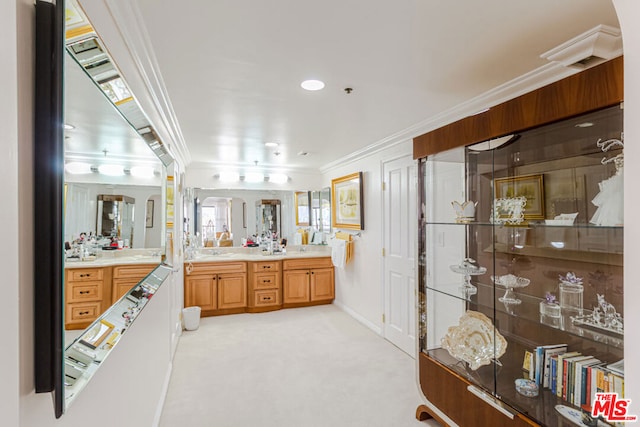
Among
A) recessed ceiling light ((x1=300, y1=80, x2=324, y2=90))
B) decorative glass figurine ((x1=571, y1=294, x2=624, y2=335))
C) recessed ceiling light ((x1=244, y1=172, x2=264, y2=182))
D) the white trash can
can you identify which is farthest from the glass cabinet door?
recessed ceiling light ((x1=244, y1=172, x2=264, y2=182))

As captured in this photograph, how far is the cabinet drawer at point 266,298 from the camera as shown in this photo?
4.91m

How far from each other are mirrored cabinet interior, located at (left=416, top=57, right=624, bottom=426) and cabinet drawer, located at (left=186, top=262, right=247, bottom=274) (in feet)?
10.2

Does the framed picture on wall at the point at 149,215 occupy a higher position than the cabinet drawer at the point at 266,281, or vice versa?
the framed picture on wall at the point at 149,215

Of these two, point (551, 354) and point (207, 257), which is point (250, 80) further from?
point (207, 257)

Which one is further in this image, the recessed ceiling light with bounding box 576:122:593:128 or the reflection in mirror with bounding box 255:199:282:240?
the reflection in mirror with bounding box 255:199:282:240

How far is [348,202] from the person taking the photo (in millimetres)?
4754

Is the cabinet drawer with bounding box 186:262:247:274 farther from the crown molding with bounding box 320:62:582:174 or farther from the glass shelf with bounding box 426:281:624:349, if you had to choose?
the glass shelf with bounding box 426:281:624:349

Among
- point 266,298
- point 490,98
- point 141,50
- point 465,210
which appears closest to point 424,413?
point 465,210

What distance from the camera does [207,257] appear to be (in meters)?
5.11

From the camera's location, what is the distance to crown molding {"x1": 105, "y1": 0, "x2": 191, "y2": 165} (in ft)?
4.37

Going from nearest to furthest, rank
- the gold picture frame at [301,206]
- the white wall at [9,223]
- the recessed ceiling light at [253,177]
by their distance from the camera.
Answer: the white wall at [9,223] → the recessed ceiling light at [253,177] → the gold picture frame at [301,206]

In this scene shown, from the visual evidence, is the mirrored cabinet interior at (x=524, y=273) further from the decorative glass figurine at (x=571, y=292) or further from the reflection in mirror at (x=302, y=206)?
the reflection in mirror at (x=302, y=206)
